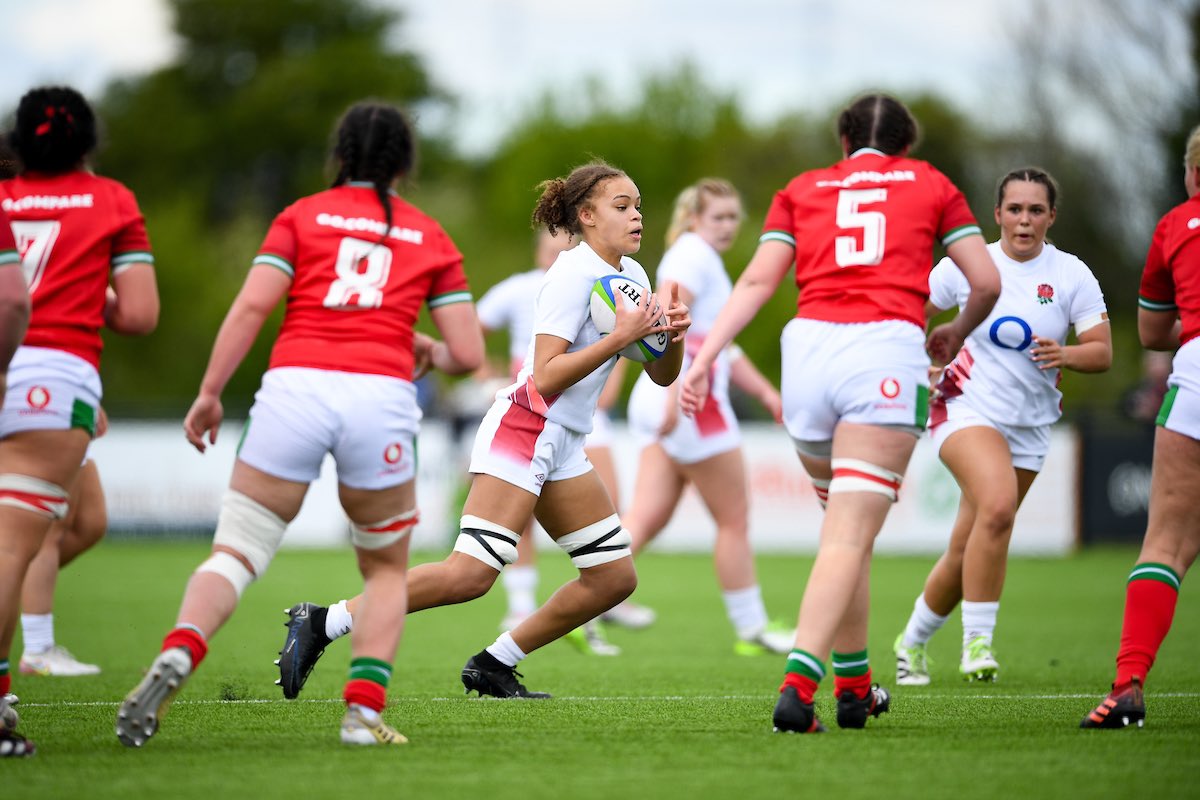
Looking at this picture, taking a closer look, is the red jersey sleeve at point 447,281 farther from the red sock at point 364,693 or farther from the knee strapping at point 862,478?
the knee strapping at point 862,478

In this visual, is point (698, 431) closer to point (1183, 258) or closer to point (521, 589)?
point (521, 589)

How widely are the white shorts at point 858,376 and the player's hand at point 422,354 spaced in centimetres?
133

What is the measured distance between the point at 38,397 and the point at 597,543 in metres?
2.16

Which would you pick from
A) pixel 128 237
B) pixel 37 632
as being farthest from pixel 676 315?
pixel 37 632

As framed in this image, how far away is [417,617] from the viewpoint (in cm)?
1136

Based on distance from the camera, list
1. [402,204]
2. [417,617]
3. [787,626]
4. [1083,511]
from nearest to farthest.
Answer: [402,204], [787,626], [417,617], [1083,511]

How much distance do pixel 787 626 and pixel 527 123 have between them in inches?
2047

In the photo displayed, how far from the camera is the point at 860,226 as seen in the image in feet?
A: 18.3

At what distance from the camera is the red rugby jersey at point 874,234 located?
218 inches

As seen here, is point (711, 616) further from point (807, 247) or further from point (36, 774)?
point (36, 774)

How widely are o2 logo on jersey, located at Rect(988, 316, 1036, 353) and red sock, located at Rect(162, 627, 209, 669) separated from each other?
411 cm

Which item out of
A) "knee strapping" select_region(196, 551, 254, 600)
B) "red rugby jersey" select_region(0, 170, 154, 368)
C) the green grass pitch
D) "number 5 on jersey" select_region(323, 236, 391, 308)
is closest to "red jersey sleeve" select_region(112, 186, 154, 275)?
"red rugby jersey" select_region(0, 170, 154, 368)

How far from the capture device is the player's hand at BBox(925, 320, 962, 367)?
19.1ft

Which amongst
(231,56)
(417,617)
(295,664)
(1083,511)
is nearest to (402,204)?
(295,664)
